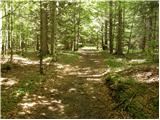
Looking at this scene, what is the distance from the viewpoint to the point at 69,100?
37.8 feet

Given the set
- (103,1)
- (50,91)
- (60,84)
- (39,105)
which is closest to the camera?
(39,105)

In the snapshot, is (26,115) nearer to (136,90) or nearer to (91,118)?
(91,118)

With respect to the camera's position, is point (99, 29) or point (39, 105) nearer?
point (39, 105)

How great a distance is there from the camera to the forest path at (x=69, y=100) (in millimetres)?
9773

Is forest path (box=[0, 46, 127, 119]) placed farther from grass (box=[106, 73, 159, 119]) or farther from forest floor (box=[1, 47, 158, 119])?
grass (box=[106, 73, 159, 119])

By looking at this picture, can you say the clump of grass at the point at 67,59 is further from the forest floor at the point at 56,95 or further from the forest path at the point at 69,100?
the forest path at the point at 69,100

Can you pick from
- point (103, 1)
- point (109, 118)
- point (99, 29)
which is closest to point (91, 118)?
point (109, 118)

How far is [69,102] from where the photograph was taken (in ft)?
36.8

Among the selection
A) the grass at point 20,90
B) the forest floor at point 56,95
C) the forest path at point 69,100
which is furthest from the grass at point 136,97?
the grass at point 20,90

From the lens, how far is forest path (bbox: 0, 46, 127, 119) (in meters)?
9.77

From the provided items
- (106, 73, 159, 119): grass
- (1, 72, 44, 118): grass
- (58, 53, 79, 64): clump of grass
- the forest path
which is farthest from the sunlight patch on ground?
(58, 53, 79, 64): clump of grass

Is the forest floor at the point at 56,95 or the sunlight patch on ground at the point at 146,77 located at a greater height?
the sunlight patch on ground at the point at 146,77

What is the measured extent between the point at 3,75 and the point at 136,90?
7.87 metres

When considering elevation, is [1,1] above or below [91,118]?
above
